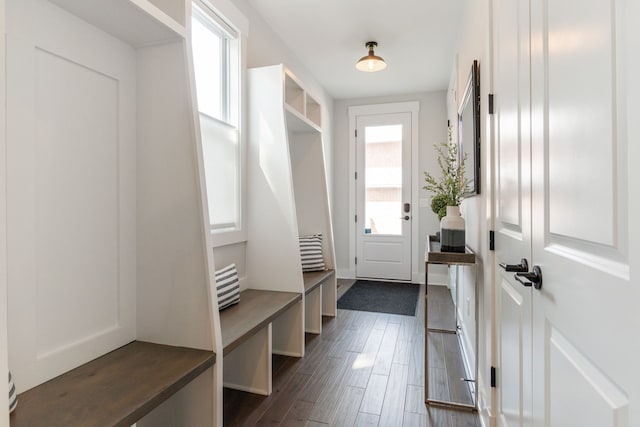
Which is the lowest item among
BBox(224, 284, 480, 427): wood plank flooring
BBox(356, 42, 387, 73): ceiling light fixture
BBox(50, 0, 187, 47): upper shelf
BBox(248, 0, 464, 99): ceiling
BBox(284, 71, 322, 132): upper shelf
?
BBox(224, 284, 480, 427): wood plank flooring

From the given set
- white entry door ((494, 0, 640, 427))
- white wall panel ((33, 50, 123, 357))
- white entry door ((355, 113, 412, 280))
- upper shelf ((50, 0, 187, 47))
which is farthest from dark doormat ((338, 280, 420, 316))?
upper shelf ((50, 0, 187, 47))

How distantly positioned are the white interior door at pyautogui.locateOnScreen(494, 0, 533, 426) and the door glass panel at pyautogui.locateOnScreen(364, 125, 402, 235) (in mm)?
3449

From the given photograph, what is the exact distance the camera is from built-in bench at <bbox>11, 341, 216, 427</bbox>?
1042 mm

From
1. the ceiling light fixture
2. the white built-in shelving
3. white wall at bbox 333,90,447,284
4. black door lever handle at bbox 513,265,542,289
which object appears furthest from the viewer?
white wall at bbox 333,90,447,284

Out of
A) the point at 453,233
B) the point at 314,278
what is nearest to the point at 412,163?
the point at 314,278

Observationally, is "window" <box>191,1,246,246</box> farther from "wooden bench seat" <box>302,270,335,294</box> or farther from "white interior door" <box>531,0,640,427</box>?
"white interior door" <box>531,0,640,427</box>

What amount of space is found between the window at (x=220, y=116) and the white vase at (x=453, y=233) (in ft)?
4.80

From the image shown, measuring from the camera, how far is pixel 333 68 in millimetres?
4129

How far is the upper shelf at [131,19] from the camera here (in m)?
1.29

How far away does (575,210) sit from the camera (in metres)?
0.77

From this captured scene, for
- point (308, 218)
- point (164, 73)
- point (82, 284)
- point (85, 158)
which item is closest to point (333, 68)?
point (308, 218)

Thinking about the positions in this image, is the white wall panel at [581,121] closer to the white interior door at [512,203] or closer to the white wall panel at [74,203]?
the white interior door at [512,203]

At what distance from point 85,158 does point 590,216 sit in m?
1.71

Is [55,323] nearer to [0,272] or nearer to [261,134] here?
[0,272]
